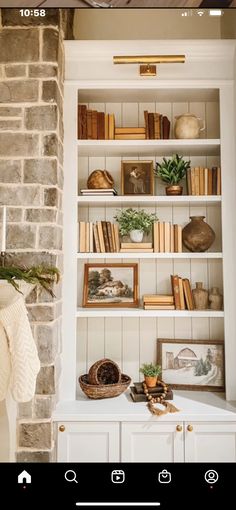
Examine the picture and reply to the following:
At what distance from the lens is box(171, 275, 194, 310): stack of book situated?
→ 1.53m

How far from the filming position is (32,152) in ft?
4.29

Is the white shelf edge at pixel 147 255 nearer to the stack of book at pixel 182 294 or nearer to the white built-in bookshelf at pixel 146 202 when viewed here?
the white built-in bookshelf at pixel 146 202

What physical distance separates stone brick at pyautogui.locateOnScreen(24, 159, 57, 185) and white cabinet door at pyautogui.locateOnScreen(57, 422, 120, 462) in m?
0.84

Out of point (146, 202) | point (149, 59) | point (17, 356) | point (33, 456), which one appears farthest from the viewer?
point (146, 202)

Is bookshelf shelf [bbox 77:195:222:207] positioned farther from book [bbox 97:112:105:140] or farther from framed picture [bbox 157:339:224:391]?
framed picture [bbox 157:339:224:391]

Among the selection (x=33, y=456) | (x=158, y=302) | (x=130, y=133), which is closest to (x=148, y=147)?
(x=130, y=133)

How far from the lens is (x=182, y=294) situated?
5.06 ft

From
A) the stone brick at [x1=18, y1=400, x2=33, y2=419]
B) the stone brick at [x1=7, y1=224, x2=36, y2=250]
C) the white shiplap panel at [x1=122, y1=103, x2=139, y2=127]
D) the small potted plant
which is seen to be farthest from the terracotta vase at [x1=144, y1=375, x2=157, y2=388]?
the white shiplap panel at [x1=122, y1=103, x2=139, y2=127]

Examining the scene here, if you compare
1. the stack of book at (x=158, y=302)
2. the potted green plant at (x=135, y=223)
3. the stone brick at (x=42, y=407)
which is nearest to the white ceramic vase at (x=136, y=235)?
the potted green plant at (x=135, y=223)

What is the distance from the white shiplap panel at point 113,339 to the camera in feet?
5.34
